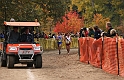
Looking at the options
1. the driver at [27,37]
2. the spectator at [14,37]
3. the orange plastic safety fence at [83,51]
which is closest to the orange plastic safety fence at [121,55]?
the driver at [27,37]

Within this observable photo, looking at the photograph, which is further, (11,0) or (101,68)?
(11,0)

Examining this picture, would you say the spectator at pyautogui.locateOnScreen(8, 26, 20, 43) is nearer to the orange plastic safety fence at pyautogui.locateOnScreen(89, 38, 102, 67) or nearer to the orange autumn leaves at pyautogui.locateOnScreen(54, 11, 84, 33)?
the orange plastic safety fence at pyautogui.locateOnScreen(89, 38, 102, 67)

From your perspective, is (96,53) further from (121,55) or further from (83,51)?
(121,55)

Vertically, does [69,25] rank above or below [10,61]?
above

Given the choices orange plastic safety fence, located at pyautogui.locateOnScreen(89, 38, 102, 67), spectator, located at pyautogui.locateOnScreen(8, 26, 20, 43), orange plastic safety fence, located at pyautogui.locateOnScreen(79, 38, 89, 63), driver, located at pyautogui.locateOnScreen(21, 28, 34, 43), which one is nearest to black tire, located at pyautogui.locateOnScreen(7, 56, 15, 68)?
spectator, located at pyautogui.locateOnScreen(8, 26, 20, 43)

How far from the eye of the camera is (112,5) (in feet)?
263

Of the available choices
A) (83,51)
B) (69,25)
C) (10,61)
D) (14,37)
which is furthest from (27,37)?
(69,25)

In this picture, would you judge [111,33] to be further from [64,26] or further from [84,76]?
[64,26]

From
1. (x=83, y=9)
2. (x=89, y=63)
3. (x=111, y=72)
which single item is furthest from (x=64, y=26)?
(x=111, y=72)

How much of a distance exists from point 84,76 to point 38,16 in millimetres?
29199

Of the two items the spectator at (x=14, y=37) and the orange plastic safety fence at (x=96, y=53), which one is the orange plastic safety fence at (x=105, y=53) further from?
the spectator at (x=14, y=37)

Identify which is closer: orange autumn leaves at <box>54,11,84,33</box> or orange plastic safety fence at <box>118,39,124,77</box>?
orange plastic safety fence at <box>118,39,124,77</box>

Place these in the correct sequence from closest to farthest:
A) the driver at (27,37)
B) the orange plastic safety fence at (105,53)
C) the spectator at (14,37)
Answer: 1. the orange plastic safety fence at (105,53)
2. the spectator at (14,37)
3. the driver at (27,37)

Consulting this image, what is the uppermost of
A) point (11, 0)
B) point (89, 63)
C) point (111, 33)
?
point (11, 0)
